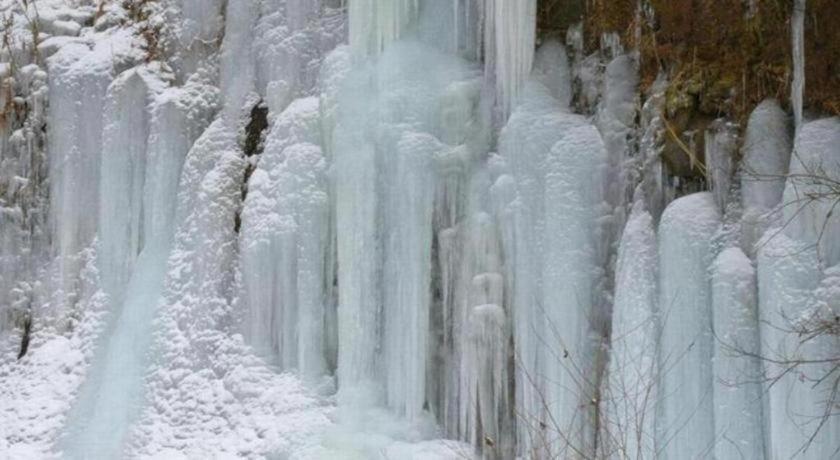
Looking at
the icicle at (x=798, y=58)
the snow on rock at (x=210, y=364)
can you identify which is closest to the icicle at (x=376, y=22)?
the snow on rock at (x=210, y=364)

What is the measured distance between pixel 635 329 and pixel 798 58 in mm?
1820

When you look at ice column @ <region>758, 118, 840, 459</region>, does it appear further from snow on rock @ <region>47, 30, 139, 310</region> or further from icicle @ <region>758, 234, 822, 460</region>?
snow on rock @ <region>47, 30, 139, 310</region>

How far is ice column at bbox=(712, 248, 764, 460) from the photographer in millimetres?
8617

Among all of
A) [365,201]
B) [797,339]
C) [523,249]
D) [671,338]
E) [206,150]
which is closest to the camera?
[797,339]

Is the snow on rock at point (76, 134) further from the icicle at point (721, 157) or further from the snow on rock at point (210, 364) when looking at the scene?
the icicle at point (721, 157)

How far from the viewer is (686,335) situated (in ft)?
29.3

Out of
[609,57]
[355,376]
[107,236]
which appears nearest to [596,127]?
[609,57]

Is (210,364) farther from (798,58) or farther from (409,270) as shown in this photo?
(798,58)

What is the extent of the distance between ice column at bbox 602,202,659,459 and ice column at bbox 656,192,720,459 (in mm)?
79

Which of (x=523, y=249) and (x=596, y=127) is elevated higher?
(x=596, y=127)

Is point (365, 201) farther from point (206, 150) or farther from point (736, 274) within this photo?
point (736, 274)

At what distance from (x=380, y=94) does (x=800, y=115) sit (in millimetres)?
3071

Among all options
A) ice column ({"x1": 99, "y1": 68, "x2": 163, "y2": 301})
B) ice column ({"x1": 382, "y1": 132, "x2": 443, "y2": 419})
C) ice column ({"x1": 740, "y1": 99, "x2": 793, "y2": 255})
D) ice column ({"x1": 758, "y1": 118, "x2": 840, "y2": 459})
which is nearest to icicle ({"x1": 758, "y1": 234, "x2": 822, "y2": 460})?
ice column ({"x1": 758, "y1": 118, "x2": 840, "y2": 459})

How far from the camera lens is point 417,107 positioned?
35.6 ft
